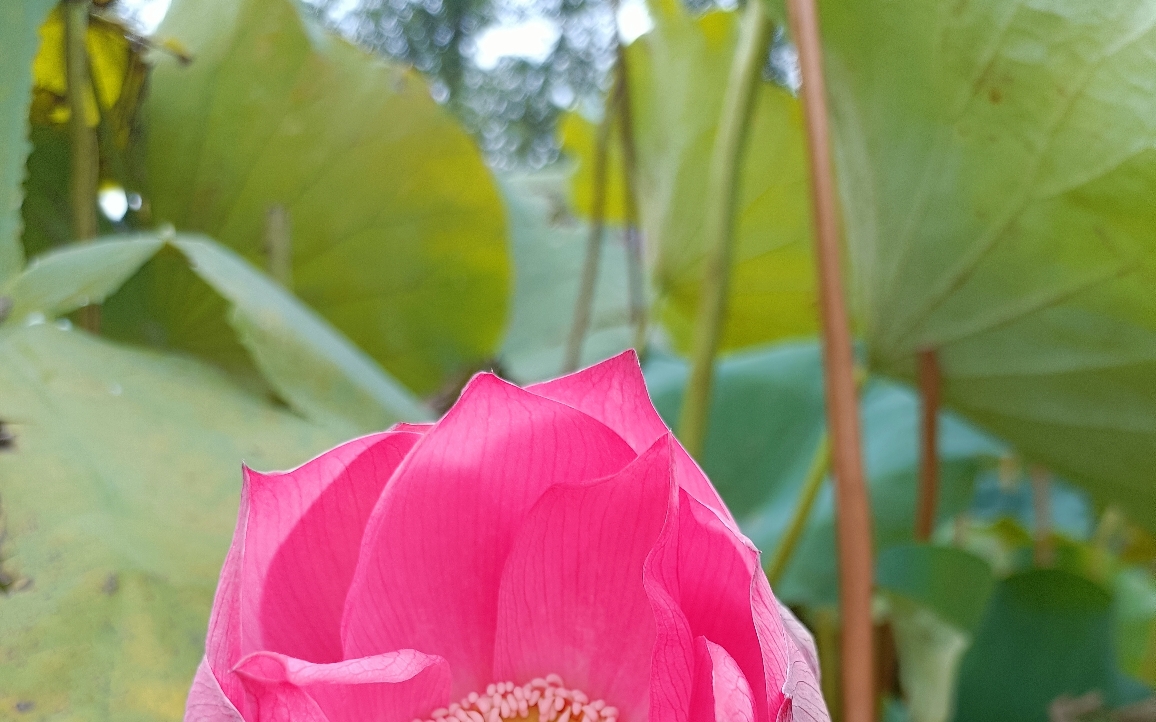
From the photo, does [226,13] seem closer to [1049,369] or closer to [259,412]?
[259,412]

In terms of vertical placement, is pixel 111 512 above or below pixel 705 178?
below

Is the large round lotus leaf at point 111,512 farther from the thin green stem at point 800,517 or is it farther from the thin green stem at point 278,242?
the thin green stem at point 800,517

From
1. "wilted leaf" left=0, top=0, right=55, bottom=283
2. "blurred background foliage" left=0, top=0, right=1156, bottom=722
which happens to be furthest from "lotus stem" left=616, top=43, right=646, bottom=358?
"wilted leaf" left=0, top=0, right=55, bottom=283

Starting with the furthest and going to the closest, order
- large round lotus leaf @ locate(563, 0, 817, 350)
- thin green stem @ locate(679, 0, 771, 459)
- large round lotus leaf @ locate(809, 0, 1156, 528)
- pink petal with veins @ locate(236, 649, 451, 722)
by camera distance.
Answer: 1. large round lotus leaf @ locate(563, 0, 817, 350)
2. thin green stem @ locate(679, 0, 771, 459)
3. large round lotus leaf @ locate(809, 0, 1156, 528)
4. pink petal with veins @ locate(236, 649, 451, 722)

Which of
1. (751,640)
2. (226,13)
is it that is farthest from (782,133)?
(751,640)

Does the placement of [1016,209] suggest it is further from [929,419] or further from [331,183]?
[331,183]

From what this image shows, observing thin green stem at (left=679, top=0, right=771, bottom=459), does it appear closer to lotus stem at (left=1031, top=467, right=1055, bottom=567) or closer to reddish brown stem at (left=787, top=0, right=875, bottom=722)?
reddish brown stem at (left=787, top=0, right=875, bottom=722)

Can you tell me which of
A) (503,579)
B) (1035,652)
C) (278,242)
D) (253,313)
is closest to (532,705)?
(503,579)

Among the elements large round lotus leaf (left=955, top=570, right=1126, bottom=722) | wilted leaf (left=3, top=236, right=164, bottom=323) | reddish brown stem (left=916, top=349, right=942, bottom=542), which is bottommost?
large round lotus leaf (left=955, top=570, right=1126, bottom=722)
